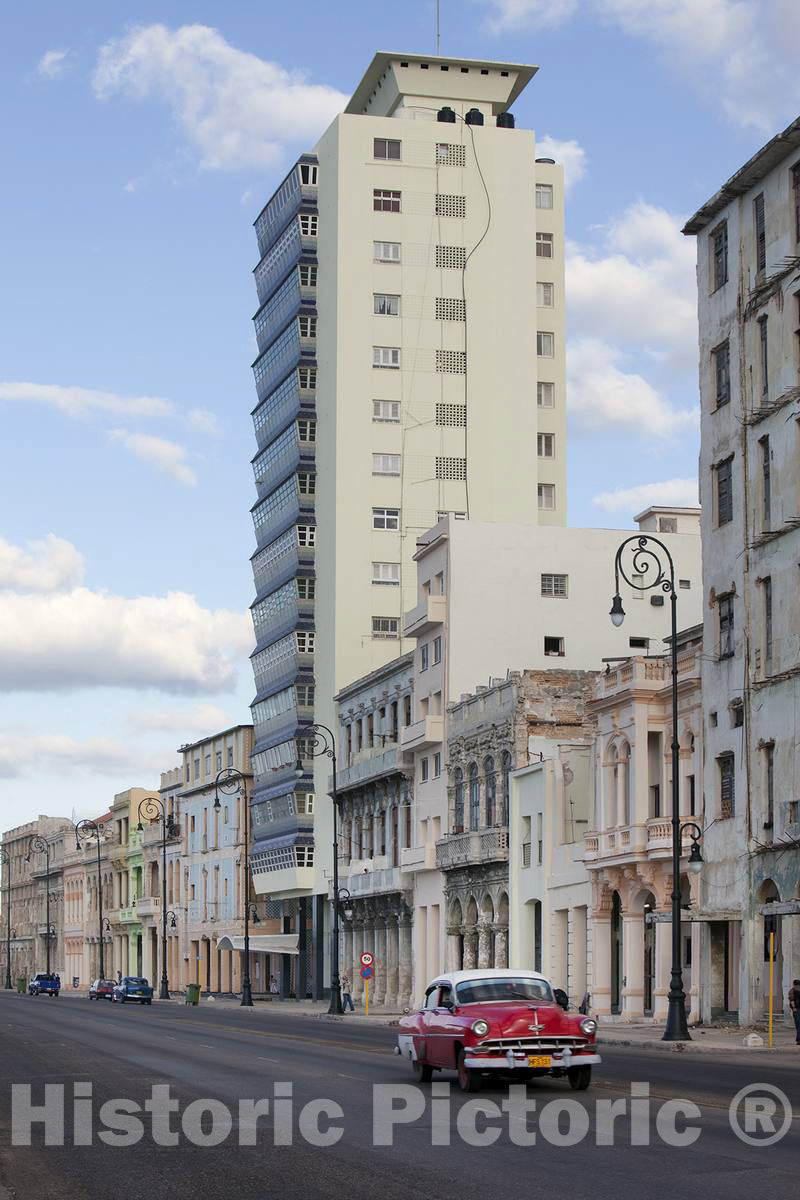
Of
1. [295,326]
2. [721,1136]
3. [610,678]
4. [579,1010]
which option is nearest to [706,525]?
[610,678]

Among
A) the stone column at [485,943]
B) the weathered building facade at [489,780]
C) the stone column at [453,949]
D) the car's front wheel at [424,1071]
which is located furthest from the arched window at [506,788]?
the car's front wheel at [424,1071]

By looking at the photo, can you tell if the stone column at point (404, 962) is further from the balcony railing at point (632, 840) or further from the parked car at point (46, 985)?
the parked car at point (46, 985)

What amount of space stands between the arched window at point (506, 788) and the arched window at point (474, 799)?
128 inches

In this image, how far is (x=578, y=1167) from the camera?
53.6 ft

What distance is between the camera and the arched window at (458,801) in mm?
74812

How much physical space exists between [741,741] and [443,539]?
27.8m

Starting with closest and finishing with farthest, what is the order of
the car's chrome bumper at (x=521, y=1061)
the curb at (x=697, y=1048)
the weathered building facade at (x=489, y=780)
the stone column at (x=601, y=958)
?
1. the car's chrome bumper at (x=521, y=1061)
2. the curb at (x=697, y=1048)
3. the stone column at (x=601, y=958)
4. the weathered building facade at (x=489, y=780)

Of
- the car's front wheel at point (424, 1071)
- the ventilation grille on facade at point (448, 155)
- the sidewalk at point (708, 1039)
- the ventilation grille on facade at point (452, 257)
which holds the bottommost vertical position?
the sidewalk at point (708, 1039)

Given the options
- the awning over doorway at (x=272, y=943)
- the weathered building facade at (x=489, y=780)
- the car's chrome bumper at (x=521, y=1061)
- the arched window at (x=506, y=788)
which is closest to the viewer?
the car's chrome bumper at (x=521, y=1061)

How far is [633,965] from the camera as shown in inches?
2222

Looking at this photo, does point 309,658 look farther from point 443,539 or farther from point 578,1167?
point 578,1167

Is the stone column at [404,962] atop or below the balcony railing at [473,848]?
below

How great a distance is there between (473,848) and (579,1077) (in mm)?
46802

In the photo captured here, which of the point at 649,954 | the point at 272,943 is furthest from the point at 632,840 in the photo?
the point at 272,943
